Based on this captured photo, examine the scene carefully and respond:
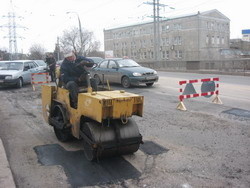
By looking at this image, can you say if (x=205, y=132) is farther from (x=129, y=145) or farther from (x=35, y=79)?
(x=35, y=79)

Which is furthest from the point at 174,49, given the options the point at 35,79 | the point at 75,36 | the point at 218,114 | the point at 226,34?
the point at 218,114

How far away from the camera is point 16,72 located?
1612cm

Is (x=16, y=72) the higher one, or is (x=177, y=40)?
(x=177, y=40)

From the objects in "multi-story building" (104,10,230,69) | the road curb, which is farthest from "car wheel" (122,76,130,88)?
"multi-story building" (104,10,230,69)

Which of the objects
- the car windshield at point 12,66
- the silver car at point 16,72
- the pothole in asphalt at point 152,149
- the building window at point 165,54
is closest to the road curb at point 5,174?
the pothole in asphalt at point 152,149

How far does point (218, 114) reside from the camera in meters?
8.60

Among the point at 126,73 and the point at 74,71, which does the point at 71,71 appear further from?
the point at 126,73

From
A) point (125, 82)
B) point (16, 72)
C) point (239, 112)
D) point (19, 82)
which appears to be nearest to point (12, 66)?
point (16, 72)

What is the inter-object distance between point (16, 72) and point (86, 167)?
12.9 metres

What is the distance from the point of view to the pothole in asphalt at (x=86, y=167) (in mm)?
4264

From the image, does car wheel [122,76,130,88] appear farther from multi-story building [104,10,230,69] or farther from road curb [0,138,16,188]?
multi-story building [104,10,230,69]

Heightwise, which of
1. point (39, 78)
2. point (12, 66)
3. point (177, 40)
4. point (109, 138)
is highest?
point (177, 40)

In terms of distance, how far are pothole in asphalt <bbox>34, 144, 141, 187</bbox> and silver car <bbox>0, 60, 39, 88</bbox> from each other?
11.1 meters

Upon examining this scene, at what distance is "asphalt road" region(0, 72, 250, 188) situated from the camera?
A: 4.24 m
